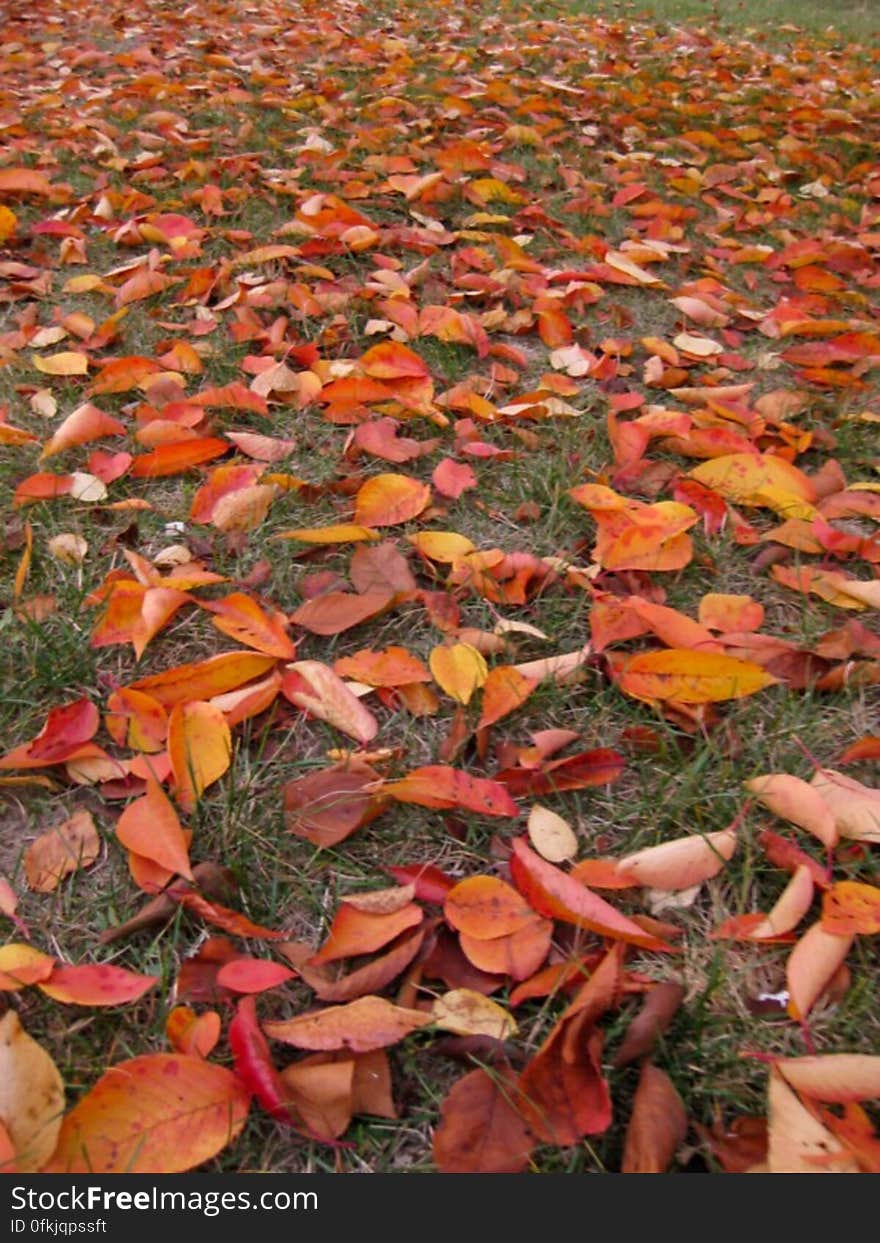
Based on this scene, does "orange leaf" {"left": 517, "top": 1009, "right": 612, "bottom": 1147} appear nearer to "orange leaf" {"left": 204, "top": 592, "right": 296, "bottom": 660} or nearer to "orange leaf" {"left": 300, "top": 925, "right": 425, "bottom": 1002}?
"orange leaf" {"left": 300, "top": 925, "right": 425, "bottom": 1002}

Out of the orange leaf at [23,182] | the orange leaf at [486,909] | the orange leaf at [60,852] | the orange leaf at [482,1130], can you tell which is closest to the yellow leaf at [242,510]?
the orange leaf at [60,852]

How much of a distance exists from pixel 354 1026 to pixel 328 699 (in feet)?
1.63

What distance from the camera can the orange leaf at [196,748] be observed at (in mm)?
1288

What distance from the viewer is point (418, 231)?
289cm

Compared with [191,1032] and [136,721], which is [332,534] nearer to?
[136,721]

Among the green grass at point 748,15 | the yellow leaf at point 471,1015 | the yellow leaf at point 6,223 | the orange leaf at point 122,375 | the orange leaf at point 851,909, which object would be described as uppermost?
the green grass at point 748,15

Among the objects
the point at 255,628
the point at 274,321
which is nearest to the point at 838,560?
the point at 255,628

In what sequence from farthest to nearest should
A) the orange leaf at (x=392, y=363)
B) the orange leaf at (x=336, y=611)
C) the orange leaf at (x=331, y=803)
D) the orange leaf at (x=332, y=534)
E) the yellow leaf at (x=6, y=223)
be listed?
the yellow leaf at (x=6, y=223) < the orange leaf at (x=392, y=363) < the orange leaf at (x=332, y=534) < the orange leaf at (x=336, y=611) < the orange leaf at (x=331, y=803)

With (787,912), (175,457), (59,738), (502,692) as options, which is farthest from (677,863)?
(175,457)

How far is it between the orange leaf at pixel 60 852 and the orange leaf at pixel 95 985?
16 cm

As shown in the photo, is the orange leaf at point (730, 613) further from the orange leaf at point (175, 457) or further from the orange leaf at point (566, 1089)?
the orange leaf at point (175, 457)

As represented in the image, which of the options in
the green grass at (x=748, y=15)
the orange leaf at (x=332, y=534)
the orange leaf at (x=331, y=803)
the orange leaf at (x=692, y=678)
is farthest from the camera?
the green grass at (x=748, y=15)

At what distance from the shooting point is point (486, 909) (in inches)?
45.4

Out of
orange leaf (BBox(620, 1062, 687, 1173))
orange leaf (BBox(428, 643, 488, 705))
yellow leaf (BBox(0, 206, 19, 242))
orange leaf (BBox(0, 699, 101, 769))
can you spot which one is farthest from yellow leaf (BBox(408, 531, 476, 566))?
yellow leaf (BBox(0, 206, 19, 242))
